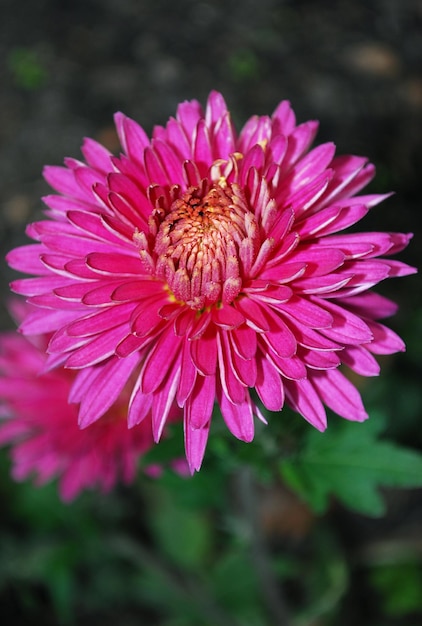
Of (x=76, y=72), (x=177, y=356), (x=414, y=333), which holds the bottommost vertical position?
(x=414, y=333)

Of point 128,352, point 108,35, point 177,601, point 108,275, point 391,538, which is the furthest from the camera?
point 108,35

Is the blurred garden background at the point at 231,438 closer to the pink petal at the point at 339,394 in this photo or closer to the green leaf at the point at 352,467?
the green leaf at the point at 352,467

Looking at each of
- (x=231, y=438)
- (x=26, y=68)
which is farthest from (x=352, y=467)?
(x=26, y=68)

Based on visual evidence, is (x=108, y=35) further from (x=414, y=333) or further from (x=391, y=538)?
(x=391, y=538)

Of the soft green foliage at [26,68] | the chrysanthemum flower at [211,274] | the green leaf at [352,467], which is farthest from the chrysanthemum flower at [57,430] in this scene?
the soft green foliage at [26,68]

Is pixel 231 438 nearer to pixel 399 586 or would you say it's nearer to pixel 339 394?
pixel 339 394

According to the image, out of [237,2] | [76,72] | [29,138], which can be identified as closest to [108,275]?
[29,138]

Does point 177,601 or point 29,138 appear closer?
point 177,601
